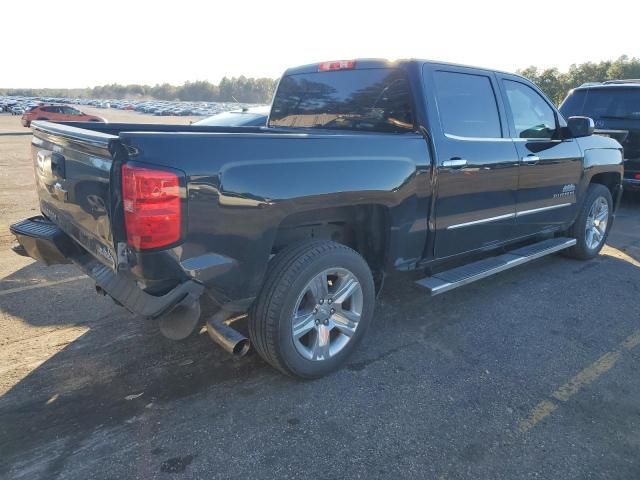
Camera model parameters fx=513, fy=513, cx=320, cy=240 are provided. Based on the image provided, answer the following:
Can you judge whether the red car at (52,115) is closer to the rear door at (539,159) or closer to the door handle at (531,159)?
the rear door at (539,159)

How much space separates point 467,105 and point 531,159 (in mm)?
909

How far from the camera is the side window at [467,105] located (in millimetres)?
3838

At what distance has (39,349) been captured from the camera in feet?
11.5

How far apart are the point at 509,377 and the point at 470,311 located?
1.09 metres

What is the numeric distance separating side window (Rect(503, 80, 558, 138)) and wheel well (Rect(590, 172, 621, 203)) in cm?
129

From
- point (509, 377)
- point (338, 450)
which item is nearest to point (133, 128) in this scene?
point (338, 450)

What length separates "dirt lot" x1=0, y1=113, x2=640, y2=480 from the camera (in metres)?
2.50

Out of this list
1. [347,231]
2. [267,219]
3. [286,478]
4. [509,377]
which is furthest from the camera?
[347,231]

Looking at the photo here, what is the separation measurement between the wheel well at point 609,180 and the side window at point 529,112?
1291 millimetres

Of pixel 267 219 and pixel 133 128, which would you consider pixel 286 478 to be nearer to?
pixel 267 219

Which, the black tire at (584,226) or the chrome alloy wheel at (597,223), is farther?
the chrome alloy wheel at (597,223)

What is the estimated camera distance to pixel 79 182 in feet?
9.36

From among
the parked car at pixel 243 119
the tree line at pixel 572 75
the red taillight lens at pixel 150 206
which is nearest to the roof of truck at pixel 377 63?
the red taillight lens at pixel 150 206

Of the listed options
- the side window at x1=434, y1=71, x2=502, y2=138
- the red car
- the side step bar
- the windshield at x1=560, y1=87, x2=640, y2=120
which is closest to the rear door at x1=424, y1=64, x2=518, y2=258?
the side window at x1=434, y1=71, x2=502, y2=138
